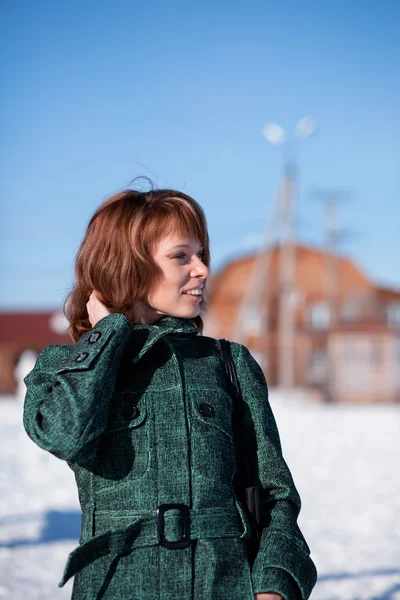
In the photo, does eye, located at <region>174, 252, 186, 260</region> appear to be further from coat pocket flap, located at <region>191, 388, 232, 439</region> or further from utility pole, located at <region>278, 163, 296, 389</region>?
utility pole, located at <region>278, 163, 296, 389</region>

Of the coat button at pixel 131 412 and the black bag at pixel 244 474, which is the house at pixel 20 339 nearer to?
the black bag at pixel 244 474

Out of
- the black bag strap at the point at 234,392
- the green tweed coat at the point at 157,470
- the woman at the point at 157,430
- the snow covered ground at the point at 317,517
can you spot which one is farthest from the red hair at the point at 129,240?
the snow covered ground at the point at 317,517

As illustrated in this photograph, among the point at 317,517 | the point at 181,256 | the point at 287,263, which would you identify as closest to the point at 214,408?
the point at 181,256

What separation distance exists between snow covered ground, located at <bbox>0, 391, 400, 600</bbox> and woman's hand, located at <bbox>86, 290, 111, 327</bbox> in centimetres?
259

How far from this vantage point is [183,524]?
1832 millimetres

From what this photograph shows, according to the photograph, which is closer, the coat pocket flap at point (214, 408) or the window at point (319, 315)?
the coat pocket flap at point (214, 408)

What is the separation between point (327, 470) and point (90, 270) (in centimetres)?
820

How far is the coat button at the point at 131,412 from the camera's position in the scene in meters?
1.93

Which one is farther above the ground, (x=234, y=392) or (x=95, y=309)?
(x=95, y=309)

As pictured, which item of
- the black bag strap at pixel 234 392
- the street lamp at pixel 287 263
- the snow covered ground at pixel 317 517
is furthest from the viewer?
the street lamp at pixel 287 263

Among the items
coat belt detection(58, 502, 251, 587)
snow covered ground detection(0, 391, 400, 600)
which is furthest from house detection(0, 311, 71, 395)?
coat belt detection(58, 502, 251, 587)

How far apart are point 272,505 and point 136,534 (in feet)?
1.14

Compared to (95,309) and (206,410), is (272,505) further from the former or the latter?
(95,309)

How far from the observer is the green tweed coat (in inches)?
71.6
